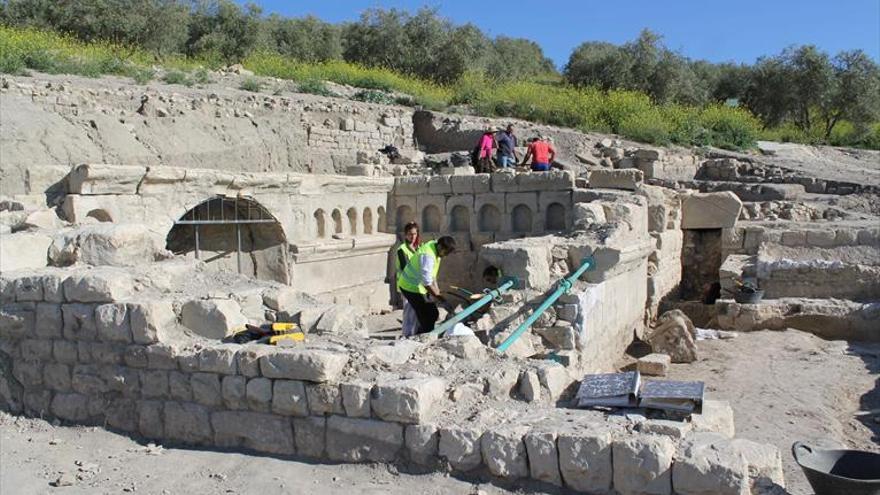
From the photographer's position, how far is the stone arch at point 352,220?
1277 cm

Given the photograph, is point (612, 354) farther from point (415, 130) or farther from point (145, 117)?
point (415, 130)

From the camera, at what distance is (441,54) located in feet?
108

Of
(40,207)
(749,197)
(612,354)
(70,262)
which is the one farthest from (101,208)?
(749,197)

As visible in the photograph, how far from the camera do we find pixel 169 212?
9.14 meters

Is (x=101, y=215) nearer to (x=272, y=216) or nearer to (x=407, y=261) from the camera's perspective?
(x=272, y=216)

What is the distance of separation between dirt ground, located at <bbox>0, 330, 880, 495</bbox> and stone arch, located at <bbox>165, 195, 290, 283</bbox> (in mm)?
4550

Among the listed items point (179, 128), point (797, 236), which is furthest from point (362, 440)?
point (179, 128)

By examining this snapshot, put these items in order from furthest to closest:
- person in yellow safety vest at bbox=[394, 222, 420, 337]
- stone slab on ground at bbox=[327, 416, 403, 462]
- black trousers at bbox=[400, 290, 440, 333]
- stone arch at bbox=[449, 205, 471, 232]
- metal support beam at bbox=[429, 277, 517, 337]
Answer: stone arch at bbox=[449, 205, 471, 232], person in yellow safety vest at bbox=[394, 222, 420, 337], black trousers at bbox=[400, 290, 440, 333], metal support beam at bbox=[429, 277, 517, 337], stone slab on ground at bbox=[327, 416, 403, 462]

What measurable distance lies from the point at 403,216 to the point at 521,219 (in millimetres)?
2126

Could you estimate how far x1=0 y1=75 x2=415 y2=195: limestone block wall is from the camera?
12.0m

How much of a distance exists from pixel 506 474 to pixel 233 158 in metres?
12.8

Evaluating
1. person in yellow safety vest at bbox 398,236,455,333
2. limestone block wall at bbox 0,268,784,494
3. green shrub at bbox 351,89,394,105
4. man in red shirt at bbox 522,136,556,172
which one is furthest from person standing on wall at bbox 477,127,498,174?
limestone block wall at bbox 0,268,784,494

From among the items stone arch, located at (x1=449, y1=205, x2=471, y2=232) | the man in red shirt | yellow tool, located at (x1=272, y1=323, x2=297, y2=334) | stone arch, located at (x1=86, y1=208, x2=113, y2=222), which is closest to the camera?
yellow tool, located at (x1=272, y1=323, x2=297, y2=334)

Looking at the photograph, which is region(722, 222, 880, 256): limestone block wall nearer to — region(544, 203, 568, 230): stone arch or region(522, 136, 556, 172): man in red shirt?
region(544, 203, 568, 230): stone arch
